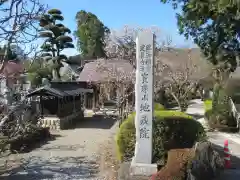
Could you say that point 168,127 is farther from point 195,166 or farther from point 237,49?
point 237,49

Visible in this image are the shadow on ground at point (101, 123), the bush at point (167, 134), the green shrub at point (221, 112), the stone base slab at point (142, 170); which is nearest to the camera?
the stone base slab at point (142, 170)

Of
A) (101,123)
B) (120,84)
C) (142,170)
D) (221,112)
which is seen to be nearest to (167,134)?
(142,170)

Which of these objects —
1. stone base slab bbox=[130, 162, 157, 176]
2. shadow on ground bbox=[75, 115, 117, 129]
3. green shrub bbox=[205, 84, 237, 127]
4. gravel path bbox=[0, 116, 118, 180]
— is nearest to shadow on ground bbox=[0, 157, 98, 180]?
gravel path bbox=[0, 116, 118, 180]

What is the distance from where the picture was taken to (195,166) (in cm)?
670

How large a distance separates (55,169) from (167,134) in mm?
3701

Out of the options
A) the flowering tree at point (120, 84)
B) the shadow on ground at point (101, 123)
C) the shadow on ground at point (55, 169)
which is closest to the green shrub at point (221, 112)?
Answer: the flowering tree at point (120, 84)

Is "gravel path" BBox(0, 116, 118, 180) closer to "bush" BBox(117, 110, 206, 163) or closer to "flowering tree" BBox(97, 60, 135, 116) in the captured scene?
"bush" BBox(117, 110, 206, 163)

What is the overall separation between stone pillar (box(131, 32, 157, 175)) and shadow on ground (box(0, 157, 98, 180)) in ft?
7.00

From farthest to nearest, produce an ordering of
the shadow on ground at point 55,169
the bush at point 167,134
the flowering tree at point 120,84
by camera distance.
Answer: the flowering tree at point 120,84
the shadow on ground at point 55,169
the bush at point 167,134

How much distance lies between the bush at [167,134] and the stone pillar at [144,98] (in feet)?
2.85

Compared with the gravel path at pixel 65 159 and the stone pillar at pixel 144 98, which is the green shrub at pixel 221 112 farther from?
the stone pillar at pixel 144 98

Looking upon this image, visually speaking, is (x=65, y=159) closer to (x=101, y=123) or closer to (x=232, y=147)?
(x=232, y=147)

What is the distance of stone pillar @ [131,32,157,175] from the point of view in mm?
7227

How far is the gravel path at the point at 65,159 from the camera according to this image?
28.4 ft
